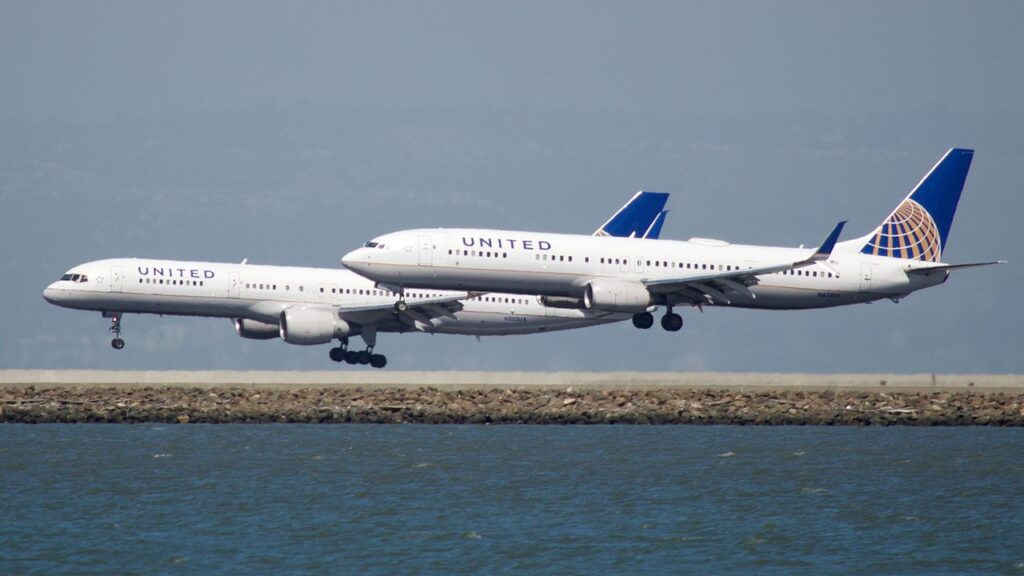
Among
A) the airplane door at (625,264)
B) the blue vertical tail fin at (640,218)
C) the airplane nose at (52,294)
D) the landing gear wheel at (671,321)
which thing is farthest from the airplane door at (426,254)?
the blue vertical tail fin at (640,218)

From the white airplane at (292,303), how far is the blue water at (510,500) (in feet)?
32.8

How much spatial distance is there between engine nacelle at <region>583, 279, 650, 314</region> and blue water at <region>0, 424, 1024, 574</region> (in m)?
4.50

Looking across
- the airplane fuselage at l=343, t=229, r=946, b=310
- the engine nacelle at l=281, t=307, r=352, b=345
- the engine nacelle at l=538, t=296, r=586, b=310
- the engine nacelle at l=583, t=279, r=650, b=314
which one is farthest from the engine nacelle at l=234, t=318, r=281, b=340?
the engine nacelle at l=583, t=279, r=650, b=314

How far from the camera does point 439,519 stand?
47.6 m

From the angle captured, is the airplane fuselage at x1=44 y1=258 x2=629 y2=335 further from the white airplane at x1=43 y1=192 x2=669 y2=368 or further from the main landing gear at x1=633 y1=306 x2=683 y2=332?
the main landing gear at x1=633 y1=306 x2=683 y2=332

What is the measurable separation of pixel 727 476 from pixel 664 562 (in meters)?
13.6

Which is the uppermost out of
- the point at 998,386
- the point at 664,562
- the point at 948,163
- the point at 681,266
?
the point at 948,163

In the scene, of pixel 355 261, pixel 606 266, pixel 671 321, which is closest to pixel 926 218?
pixel 671 321

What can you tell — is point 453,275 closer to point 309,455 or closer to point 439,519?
point 309,455

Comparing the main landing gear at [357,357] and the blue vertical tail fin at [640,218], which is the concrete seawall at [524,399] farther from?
the blue vertical tail fin at [640,218]

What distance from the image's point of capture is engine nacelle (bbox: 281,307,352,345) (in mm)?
79438

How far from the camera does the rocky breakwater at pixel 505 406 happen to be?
2601 inches

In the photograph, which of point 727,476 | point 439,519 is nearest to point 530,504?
point 439,519

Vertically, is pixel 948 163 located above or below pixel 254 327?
above
